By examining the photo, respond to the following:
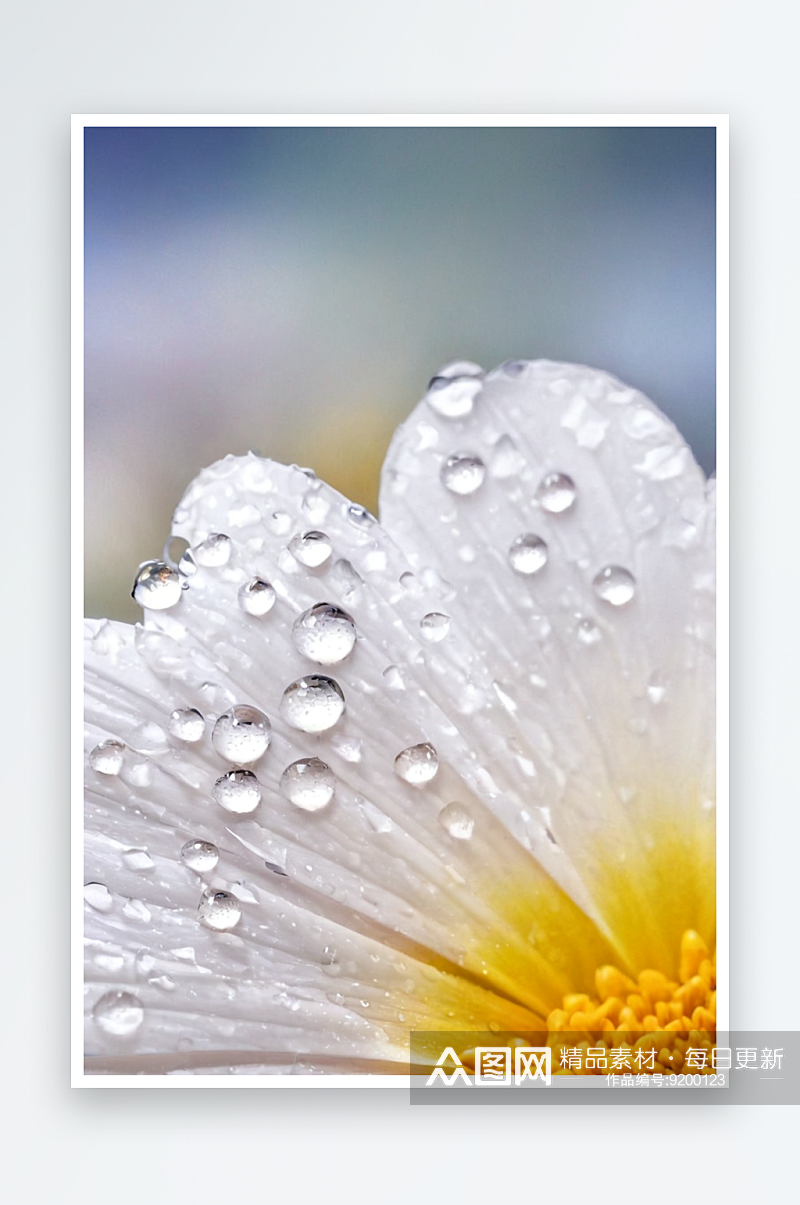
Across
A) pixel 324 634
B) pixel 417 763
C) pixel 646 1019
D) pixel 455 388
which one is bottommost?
pixel 646 1019

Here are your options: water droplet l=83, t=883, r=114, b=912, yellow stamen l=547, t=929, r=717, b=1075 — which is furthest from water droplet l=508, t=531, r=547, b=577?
water droplet l=83, t=883, r=114, b=912

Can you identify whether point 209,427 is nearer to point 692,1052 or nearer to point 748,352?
point 748,352

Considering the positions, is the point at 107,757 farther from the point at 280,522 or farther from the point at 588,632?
the point at 588,632

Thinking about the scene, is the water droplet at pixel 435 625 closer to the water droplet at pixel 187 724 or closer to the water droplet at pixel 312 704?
the water droplet at pixel 312 704

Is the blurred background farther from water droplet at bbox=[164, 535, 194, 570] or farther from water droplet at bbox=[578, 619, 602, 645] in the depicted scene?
water droplet at bbox=[578, 619, 602, 645]

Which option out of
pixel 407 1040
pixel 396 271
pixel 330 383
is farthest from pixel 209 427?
pixel 407 1040

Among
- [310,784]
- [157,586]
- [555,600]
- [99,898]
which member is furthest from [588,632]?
[99,898]
